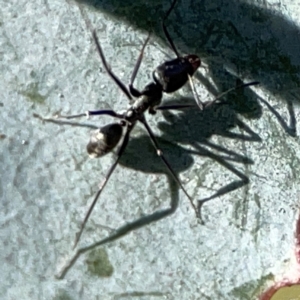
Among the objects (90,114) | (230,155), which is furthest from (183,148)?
(90,114)

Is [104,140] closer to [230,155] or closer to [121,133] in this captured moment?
[121,133]

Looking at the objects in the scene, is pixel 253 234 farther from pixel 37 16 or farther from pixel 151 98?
pixel 37 16

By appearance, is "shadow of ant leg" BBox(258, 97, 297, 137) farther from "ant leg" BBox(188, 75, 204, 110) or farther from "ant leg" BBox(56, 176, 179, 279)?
"ant leg" BBox(56, 176, 179, 279)

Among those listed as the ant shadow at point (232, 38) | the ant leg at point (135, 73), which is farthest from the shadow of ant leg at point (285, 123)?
the ant leg at point (135, 73)

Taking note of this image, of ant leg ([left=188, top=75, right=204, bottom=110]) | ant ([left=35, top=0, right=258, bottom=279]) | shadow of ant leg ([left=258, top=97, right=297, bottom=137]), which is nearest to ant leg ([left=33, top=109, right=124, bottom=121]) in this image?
ant ([left=35, top=0, right=258, bottom=279])

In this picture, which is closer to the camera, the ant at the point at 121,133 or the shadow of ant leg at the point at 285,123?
the ant at the point at 121,133

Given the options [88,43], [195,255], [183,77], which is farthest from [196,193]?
[88,43]

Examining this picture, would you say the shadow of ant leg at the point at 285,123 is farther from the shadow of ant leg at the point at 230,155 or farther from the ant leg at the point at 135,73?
the ant leg at the point at 135,73
